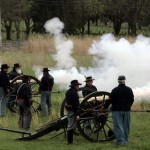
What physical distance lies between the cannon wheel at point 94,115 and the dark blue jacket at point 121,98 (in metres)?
0.34

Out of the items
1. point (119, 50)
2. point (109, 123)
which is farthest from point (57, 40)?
point (109, 123)

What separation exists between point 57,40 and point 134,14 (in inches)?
1230

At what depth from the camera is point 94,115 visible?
1238 centimetres

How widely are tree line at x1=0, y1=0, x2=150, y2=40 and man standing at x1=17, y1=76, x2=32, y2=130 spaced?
115 ft

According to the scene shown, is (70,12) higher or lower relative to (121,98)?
higher

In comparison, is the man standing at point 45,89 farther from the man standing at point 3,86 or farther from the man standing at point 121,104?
the man standing at point 121,104

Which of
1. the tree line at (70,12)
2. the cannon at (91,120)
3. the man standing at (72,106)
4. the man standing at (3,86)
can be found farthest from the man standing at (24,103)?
the tree line at (70,12)

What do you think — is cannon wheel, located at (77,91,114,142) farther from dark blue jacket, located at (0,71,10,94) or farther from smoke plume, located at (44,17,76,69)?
smoke plume, located at (44,17,76,69)

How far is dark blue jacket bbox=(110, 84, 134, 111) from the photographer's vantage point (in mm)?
11773

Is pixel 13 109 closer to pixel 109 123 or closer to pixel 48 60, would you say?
pixel 109 123

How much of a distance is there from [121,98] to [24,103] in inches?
127

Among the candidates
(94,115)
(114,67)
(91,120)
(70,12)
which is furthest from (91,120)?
(70,12)

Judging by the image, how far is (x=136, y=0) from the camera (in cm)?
6225

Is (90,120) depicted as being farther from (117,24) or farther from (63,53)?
(117,24)
